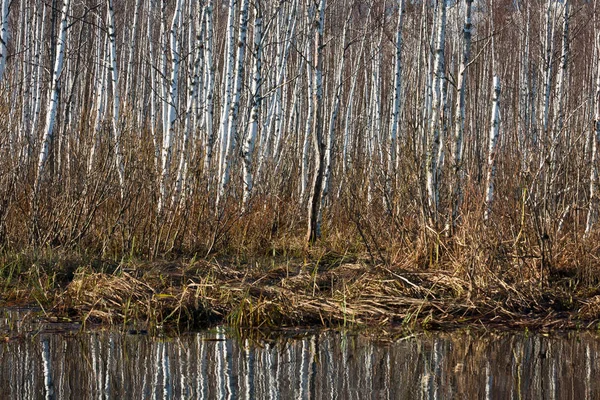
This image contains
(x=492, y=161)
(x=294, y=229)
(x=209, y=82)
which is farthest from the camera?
(x=209, y=82)

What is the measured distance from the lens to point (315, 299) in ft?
19.1

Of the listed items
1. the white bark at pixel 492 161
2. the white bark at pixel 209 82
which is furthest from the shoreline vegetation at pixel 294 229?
the white bark at pixel 209 82

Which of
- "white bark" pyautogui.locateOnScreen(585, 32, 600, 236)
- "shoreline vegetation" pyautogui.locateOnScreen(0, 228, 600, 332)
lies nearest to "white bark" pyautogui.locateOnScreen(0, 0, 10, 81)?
"shoreline vegetation" pyautogui.locateOnScreen(0, 228, 600, 332)

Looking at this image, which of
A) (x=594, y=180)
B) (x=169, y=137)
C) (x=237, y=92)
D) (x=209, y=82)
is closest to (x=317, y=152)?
(x=237, y=92)

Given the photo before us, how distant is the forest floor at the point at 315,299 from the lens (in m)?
5.52

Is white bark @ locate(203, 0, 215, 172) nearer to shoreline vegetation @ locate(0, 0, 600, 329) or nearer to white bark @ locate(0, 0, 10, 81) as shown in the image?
shoreline vegetation @ locate(0, 0, 600, 329)

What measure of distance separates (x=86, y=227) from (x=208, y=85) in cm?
411

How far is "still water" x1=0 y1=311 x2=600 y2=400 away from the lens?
3.68m

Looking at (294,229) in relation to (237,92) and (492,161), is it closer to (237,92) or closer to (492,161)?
(237,92)

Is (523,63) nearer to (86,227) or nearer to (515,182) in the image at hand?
(515,182)

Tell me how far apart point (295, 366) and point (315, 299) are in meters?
1.62

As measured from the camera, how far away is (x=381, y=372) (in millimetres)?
4109

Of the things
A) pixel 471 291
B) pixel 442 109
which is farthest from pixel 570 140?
pixel 471 291

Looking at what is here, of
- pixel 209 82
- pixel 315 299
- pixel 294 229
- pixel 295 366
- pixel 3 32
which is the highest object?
pixel 209 82
